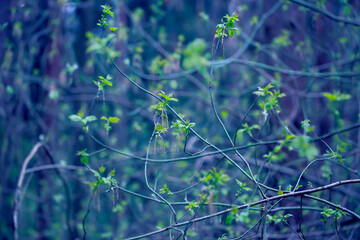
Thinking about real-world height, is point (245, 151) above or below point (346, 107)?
below

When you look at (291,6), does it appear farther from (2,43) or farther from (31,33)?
(2,43)

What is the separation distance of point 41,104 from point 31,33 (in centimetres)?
116

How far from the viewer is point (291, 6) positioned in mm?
3980

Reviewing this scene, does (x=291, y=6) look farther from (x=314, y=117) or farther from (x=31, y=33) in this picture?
(x=31, y=33)

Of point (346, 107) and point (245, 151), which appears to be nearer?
point (245, 151)

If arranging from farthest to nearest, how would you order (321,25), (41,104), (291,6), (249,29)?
(249,29) → (41,104) → (321,25) → (291,6)

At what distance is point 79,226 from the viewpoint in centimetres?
A: 488

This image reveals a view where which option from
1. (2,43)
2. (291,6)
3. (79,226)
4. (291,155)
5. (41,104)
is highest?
(291,6)

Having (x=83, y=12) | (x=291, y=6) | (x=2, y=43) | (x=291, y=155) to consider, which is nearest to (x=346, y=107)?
(x=291, y=155)

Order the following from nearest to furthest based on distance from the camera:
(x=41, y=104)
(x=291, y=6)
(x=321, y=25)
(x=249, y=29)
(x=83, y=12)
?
(x=291, y=6), (x=321, y=25), (x=41, y=104), (x=249, y=29), (x=83, y=12)

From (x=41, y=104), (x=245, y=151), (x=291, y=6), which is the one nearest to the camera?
(x=245, y=151)

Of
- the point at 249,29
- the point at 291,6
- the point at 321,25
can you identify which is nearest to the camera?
the point at 291,6

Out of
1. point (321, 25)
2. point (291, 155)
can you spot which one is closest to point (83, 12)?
point (321, 25)

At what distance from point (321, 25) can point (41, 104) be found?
455 centimetres
